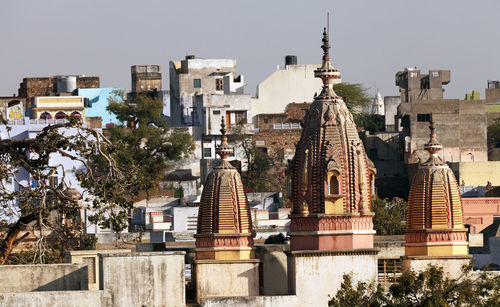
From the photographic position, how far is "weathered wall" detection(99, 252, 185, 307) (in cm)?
4328

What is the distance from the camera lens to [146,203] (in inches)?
3334

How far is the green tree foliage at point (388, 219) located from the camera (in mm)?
67062

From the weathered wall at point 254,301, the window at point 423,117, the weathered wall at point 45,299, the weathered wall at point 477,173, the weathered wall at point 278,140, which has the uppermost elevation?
the window at point 423,117

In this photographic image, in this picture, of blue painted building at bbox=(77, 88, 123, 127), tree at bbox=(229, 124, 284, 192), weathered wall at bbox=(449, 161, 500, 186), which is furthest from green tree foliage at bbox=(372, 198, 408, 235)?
blue painted building at bbox=(77, 88, 123, 127)

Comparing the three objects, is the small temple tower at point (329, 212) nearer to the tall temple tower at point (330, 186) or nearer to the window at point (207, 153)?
the tall temple tower at point (330, 186)

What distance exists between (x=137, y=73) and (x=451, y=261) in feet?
204

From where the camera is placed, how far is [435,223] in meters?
46.5

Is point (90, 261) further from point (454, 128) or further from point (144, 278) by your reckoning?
point (454, 128)

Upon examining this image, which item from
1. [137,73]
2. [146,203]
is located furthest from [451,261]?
[137,73]

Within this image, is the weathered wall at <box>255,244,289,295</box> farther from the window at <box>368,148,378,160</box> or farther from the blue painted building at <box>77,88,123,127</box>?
the blue painted building at <box>77,88,123,127</box>

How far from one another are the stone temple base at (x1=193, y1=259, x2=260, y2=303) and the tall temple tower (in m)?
1.35

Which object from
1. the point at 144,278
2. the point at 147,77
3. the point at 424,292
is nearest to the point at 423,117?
the point at 147,77

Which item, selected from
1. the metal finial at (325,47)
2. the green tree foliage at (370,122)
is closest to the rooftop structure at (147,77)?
the green tree foliage at (370,122)

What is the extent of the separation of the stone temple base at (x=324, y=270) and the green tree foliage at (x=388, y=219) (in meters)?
20.9
